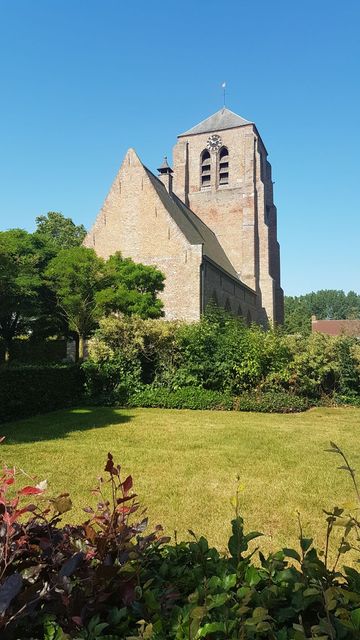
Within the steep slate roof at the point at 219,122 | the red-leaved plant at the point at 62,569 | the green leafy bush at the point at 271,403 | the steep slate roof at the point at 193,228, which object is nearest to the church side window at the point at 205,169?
the steep slate roof at the point at 219,122

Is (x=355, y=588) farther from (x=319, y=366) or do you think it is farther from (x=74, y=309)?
(x=74, y=309)

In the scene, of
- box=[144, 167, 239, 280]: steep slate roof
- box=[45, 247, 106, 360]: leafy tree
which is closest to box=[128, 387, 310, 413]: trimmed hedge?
box=[45, 247, 106, 360]: leafy tree

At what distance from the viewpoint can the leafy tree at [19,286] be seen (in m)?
17.8

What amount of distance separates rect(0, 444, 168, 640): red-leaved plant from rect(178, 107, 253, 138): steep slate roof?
122 ft

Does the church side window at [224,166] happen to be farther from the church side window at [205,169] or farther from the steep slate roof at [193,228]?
the steep slate roof at [193,228]

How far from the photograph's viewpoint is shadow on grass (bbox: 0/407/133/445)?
→ 9133mm

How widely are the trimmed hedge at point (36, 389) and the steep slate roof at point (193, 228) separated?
39.2 ft

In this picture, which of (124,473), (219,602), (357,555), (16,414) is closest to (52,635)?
(219,602)

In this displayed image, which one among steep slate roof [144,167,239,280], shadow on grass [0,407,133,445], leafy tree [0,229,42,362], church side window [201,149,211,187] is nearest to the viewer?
shadow on grass [0,407,133,445]

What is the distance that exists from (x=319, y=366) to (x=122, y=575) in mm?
14985

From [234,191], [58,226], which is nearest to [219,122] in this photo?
[234,191]

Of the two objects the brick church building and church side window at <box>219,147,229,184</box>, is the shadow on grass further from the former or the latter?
church side window at <box>219,147,229,184</box>

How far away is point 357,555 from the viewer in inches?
148

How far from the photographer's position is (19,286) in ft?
62.0
